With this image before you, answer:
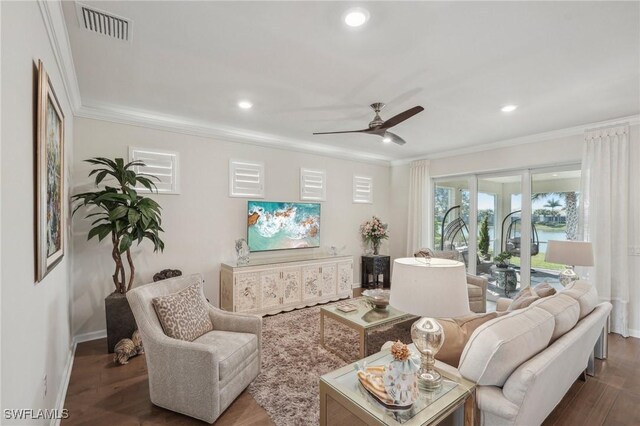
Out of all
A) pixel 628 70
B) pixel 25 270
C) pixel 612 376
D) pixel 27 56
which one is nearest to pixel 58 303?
pixel 25 270

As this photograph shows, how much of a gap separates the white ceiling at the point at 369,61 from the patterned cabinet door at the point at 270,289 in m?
2.15

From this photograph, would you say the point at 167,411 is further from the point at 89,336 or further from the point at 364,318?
the point at 89,336

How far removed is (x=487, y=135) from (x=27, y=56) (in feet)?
16.5

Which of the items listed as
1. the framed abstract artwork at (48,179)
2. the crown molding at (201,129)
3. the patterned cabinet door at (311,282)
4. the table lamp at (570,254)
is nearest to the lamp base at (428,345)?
the framed abstract artwork at (48,179)

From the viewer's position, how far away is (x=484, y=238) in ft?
17.1

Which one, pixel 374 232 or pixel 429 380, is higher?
pixel 374 232

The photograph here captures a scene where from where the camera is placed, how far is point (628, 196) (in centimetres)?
362

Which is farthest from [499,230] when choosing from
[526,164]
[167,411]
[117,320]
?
[117,320]

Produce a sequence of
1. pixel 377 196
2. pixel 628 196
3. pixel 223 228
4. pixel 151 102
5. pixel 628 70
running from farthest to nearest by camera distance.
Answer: pixel 377 196 → pixel 223 228 → pixel 628 196 → pixel 151 102 → pixel 628 70

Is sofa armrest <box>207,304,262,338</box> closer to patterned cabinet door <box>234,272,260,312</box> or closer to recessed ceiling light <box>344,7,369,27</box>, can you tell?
patterned cabinet door <box>234,272,260,312</box>

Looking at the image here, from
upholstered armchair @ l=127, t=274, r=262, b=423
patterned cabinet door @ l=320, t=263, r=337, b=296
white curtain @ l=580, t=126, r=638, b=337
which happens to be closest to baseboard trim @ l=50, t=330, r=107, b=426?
upholstered armchair @ l=127, t=274, r=262, b=423

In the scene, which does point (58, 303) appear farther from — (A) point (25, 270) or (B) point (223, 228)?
(B) point (223, 228)

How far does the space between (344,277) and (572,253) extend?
10.1 ft

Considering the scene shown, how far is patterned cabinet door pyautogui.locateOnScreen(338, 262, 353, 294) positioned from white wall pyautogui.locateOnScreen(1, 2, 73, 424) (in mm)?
3787
